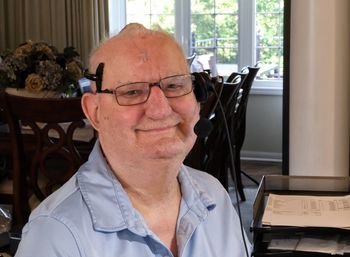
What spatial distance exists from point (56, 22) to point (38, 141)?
280 cm

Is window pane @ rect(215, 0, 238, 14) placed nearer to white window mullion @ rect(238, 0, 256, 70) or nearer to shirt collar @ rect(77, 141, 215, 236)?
white window mullion @ rect(238, 0, 256, 70)

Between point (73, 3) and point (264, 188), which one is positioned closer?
point (264, 188)

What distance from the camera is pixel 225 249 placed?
1.21 m

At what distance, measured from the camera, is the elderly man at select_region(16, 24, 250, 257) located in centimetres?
101

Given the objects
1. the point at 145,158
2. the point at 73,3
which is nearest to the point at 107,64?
the point at 145,158

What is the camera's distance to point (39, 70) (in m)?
2.88

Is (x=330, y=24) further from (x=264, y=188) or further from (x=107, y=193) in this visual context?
(x=107, y=193)

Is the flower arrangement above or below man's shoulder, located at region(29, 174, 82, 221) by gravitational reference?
above

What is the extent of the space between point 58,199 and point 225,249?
0.37 metres

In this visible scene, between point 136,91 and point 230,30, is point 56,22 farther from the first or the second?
point 136,91

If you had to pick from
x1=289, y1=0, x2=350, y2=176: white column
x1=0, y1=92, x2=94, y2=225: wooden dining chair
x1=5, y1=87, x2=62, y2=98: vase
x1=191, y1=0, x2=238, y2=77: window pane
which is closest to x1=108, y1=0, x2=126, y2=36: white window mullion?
x1=191, y1=0, x2=238, y2=77: window pane

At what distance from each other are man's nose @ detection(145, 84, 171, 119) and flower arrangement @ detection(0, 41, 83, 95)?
6.15 ft

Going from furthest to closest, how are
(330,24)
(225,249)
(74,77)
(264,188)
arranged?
(74,77)
(330,24)
(264,188)
(225,249)

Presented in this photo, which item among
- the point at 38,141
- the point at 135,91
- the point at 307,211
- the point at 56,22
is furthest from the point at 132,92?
the point at 56,22
